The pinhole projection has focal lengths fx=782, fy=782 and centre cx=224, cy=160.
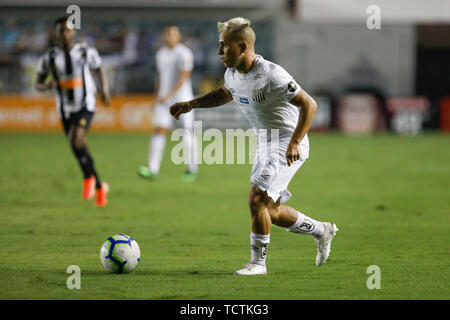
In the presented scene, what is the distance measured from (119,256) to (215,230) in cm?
254

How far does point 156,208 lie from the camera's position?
413 inches

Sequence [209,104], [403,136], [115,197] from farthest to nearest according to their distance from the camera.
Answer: [403,136] < [115,197] < [209,104]

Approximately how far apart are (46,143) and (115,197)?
9943mm

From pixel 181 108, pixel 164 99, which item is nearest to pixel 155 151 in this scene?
pixel 164 99

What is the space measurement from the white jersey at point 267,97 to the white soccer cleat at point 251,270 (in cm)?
98

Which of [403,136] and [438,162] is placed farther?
[403,136]

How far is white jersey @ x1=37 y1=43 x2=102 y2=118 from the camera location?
419 inches

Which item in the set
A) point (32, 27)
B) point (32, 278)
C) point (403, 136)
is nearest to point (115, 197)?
point (32, 278)

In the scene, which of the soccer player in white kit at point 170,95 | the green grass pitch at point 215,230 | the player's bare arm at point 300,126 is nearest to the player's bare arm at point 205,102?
the player's bare arm at point 300,126

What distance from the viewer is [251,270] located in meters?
6.37

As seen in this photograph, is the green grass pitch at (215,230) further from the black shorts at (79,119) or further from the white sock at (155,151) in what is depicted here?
the black shorts at (79,119)
